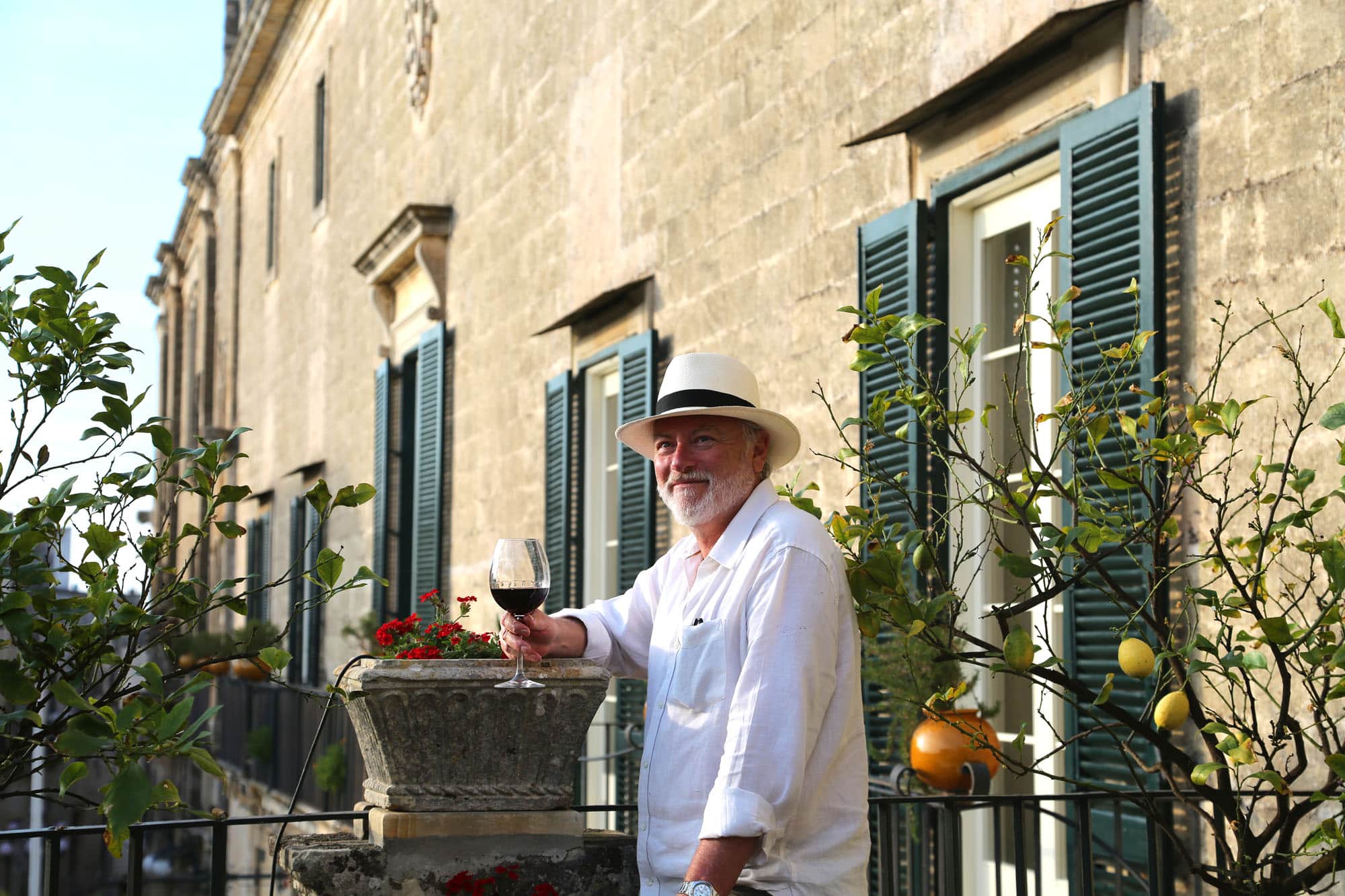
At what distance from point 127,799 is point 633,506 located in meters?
6.88

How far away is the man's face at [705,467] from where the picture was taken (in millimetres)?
3141

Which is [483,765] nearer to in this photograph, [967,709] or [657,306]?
[967,709]

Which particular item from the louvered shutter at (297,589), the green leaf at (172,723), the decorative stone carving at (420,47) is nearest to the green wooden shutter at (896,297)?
the green leaf at (172,723)

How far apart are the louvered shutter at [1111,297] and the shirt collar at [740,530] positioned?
1651 mm

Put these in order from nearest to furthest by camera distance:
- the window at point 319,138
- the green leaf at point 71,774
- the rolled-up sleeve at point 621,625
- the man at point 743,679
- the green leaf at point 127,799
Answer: the green leaf at point 127,799, the green leaf at point 71,774, the man at point 743,679, the rolled-up sleeve at point 621,625, the window at point 319,138

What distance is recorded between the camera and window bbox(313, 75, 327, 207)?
18.3 meters

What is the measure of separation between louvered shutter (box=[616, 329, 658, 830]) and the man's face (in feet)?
16.2

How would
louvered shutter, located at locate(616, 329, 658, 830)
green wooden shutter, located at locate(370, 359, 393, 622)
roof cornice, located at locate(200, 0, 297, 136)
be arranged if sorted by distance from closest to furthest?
1. louvered shutter, located at locate(616, 329, 658, 830)
2. green wooden shutter, located at locate(370, 359, 393, 622)
3. roof cornice, located at locate(200, 0, 297, 136)

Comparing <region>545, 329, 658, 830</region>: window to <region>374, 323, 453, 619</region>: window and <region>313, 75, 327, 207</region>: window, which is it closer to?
<region>374, 323, 453, 619</region>: window

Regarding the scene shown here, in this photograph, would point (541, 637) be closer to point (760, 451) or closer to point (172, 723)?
point (760, 451)

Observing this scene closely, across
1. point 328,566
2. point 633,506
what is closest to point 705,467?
point 328,566

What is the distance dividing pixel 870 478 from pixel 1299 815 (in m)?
1.08

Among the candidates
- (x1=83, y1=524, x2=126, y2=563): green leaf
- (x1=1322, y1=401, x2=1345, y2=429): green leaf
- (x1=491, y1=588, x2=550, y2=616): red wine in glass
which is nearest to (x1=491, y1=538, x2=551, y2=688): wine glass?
(x1=491, y1=588, x2=550, y2=616): red wine in glass

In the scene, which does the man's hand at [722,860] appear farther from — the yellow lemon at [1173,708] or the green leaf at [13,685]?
the green leaf at [13,685]
